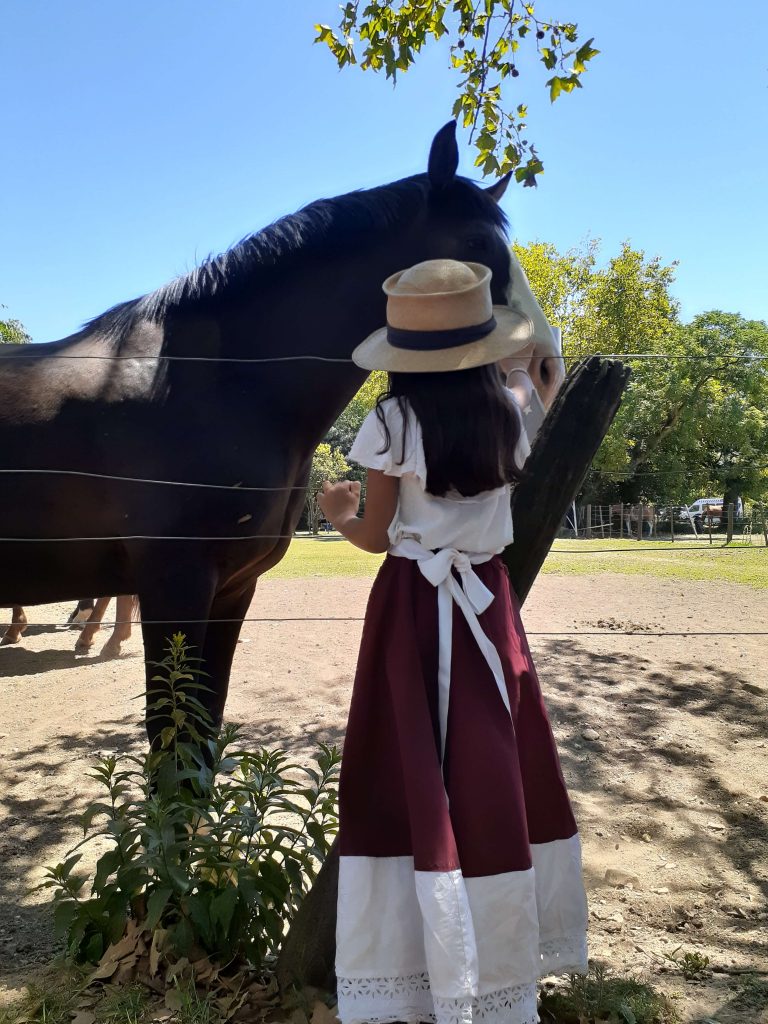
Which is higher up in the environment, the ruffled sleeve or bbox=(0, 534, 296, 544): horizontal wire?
the ruffled sleeve

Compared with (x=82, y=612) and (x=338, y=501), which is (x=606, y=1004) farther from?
(x=82, y=612)

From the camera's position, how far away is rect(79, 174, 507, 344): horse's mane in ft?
8.16

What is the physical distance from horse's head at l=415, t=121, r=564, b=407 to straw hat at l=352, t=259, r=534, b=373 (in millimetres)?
850

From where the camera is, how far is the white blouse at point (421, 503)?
1498 mm

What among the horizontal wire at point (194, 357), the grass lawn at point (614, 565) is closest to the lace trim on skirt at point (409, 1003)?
the horizontal wire at point (194, 357)

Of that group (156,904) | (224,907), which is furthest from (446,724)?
(156,904)

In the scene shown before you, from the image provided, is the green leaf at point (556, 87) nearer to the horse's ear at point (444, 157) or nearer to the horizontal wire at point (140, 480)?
the horse's ear at point (444, 157)

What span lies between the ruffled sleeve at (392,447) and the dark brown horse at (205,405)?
0.91 metres

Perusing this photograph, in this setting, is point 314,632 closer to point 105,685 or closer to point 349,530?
point 105,685

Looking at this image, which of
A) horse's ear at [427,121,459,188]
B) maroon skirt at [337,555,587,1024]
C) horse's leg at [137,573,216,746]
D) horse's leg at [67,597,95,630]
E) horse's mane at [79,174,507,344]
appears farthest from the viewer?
horse's leg at [67,597,95,630]

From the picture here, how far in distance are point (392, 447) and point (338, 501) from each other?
0.20m

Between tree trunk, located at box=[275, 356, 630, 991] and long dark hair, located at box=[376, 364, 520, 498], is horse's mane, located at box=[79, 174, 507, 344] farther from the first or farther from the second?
long dark hair, located at box=[376, 364, 520, 498]

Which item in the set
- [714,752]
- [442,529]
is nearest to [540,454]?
[442,529]

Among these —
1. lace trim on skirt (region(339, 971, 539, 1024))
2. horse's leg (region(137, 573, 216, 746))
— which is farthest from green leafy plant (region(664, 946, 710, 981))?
horse's leg (region(137, 573, 216, 746))
